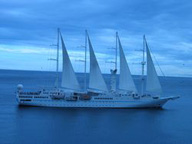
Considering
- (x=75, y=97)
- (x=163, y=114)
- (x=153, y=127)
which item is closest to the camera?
(x=153, y=127)

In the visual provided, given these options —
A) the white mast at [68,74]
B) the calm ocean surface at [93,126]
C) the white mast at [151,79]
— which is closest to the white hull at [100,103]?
the calm ocean surface at [93,126]

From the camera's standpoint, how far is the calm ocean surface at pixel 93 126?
32.6 metres

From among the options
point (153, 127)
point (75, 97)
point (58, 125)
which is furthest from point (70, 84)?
point (153, 127)

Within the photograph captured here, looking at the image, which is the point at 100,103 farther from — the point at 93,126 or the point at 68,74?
the point at 93,126

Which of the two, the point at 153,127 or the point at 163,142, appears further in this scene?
the point at 153,127

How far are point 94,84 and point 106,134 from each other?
63.1ft

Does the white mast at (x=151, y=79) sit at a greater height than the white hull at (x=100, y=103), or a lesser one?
greater

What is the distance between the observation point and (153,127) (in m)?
A: 39.0

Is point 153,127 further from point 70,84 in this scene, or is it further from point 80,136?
point 70,84

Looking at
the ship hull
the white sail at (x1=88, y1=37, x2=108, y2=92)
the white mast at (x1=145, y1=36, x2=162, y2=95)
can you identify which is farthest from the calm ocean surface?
the white sail at (x1=88, y1=37, x2=108, y2=92)

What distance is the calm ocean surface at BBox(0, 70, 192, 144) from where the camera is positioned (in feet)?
107

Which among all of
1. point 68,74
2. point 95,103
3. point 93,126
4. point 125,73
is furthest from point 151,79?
point 93,126

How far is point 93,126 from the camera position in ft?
127

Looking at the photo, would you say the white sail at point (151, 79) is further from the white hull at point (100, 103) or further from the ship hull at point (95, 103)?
the ship hull at point (95, 103)
